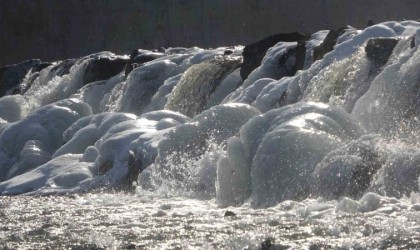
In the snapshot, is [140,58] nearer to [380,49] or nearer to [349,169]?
[380,49]

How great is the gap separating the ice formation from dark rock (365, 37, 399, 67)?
0.01m

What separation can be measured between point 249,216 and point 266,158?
1.13 meters

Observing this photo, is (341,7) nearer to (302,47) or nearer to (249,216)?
(302,47)

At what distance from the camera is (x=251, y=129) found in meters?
9.54

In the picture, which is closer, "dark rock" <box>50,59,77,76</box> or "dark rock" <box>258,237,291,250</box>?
"dark rock" <box>258,237,291,250</box>

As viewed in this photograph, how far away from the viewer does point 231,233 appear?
6926mm

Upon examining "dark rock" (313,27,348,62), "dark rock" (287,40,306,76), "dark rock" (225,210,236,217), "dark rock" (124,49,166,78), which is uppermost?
"dark rock" (313,27,348,62)

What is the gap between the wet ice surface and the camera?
6344 mm

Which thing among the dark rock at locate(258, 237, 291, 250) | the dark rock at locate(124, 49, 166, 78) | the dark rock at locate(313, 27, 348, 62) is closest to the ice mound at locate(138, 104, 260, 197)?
the dark rock at locate(313, 27, 348, 62)

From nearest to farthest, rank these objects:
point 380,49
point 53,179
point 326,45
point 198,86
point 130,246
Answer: point 130,246 → point 380,49 → point 53,179 → point 326,45 → point 198,86

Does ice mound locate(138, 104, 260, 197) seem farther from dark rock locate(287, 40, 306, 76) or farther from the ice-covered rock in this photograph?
dark rock locate(287, 40, 306, 76)

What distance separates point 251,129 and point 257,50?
21.0 ft

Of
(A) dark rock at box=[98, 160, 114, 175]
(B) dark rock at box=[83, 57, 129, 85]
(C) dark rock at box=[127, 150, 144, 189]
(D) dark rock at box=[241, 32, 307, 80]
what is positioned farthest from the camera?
(B) dark rock at box=[83, 57, 129, 85]

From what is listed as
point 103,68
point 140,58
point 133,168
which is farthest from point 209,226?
point 103,68
